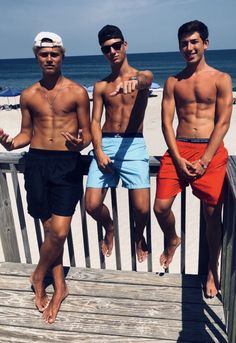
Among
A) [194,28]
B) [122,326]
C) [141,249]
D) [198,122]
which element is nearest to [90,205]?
[141,249]

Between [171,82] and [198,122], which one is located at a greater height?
[171,82]

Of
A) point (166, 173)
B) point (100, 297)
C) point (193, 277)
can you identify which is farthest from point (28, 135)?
point (193, 277)

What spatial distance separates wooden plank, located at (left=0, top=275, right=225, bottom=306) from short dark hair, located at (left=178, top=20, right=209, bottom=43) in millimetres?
2668

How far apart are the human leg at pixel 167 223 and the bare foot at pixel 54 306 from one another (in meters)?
1.17

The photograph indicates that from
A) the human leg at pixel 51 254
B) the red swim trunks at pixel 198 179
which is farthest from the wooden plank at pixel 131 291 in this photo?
the red swim trunks at pixel 198 179

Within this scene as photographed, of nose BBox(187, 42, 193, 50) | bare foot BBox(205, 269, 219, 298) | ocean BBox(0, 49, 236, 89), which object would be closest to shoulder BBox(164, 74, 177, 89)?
nose BBox(187, 42, 193, 50)

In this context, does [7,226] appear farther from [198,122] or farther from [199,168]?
[198,122]

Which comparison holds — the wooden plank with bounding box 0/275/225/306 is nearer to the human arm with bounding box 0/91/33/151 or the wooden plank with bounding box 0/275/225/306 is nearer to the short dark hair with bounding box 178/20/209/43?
the human arm with bounding box 0/91/33/151

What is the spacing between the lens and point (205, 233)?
396 centimetres

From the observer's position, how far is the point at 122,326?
3627 mm

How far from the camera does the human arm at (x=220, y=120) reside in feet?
11.2

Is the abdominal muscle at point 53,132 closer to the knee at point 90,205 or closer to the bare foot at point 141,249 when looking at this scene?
the knee at point 90,205

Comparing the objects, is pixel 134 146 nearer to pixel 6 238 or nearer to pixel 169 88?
pixel 169 88

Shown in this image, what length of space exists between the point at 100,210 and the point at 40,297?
1.15 meters
